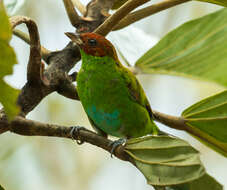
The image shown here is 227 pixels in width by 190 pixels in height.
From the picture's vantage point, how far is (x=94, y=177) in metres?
5.27

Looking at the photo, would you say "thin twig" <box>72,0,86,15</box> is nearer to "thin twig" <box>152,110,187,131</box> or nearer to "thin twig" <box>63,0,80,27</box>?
"thin twig" <box>63,0,80,27</box>

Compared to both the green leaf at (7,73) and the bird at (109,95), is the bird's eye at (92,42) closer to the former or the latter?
the bird at (109,95)

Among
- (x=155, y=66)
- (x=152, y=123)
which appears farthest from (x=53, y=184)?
(x=155, y=66)

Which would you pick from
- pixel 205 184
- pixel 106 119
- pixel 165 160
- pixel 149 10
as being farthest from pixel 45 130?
pixel 106 119

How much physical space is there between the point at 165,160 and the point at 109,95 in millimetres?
1117

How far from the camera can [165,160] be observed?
50.3 inches

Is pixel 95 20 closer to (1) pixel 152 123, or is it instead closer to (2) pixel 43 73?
(2) pixel 43 73

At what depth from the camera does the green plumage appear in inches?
92.4

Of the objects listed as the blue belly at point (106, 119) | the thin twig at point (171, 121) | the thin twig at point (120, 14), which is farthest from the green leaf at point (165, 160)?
the blue belly at point (106, 119)

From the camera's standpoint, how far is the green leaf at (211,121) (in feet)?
5.47

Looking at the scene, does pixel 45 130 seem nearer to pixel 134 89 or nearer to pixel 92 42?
pixel 92 42

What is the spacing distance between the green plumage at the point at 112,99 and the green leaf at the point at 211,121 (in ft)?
2.13

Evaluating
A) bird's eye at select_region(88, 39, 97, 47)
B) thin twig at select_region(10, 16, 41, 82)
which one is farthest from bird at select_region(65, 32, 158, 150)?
thin twig at select_region(10, 16, 41, 82)

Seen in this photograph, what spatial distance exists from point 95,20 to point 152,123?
965mm
